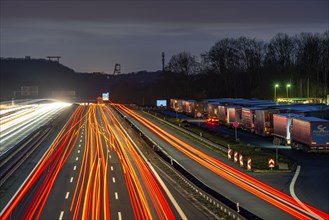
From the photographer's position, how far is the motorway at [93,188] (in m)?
27.2

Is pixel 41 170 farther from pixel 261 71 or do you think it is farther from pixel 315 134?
pixel 261 71

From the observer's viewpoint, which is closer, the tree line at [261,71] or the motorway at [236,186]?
the motorway at [236,186]

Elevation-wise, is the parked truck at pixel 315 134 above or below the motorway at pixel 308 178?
above

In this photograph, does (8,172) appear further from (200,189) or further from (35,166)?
(200,189)

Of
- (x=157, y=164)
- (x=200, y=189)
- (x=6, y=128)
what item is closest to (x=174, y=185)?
(x=200, y=189)

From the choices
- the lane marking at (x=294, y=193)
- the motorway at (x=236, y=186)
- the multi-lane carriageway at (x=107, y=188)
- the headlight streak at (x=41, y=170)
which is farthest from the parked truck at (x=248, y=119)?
the lane marking at (x=294, y=193)

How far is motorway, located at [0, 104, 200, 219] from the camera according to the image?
2717 centimetres

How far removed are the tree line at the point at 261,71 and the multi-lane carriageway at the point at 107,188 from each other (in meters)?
67.6

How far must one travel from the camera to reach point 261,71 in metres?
153

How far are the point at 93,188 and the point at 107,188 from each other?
0.87 meters

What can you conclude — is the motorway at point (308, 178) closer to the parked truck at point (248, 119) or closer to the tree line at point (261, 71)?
the parked truck at point (248, 119)

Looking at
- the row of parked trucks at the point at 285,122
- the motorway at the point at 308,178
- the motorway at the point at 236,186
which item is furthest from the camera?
the row of parked trucks at the point at 285,122

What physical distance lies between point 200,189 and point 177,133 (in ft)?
138

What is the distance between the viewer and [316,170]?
4112 centimetres
